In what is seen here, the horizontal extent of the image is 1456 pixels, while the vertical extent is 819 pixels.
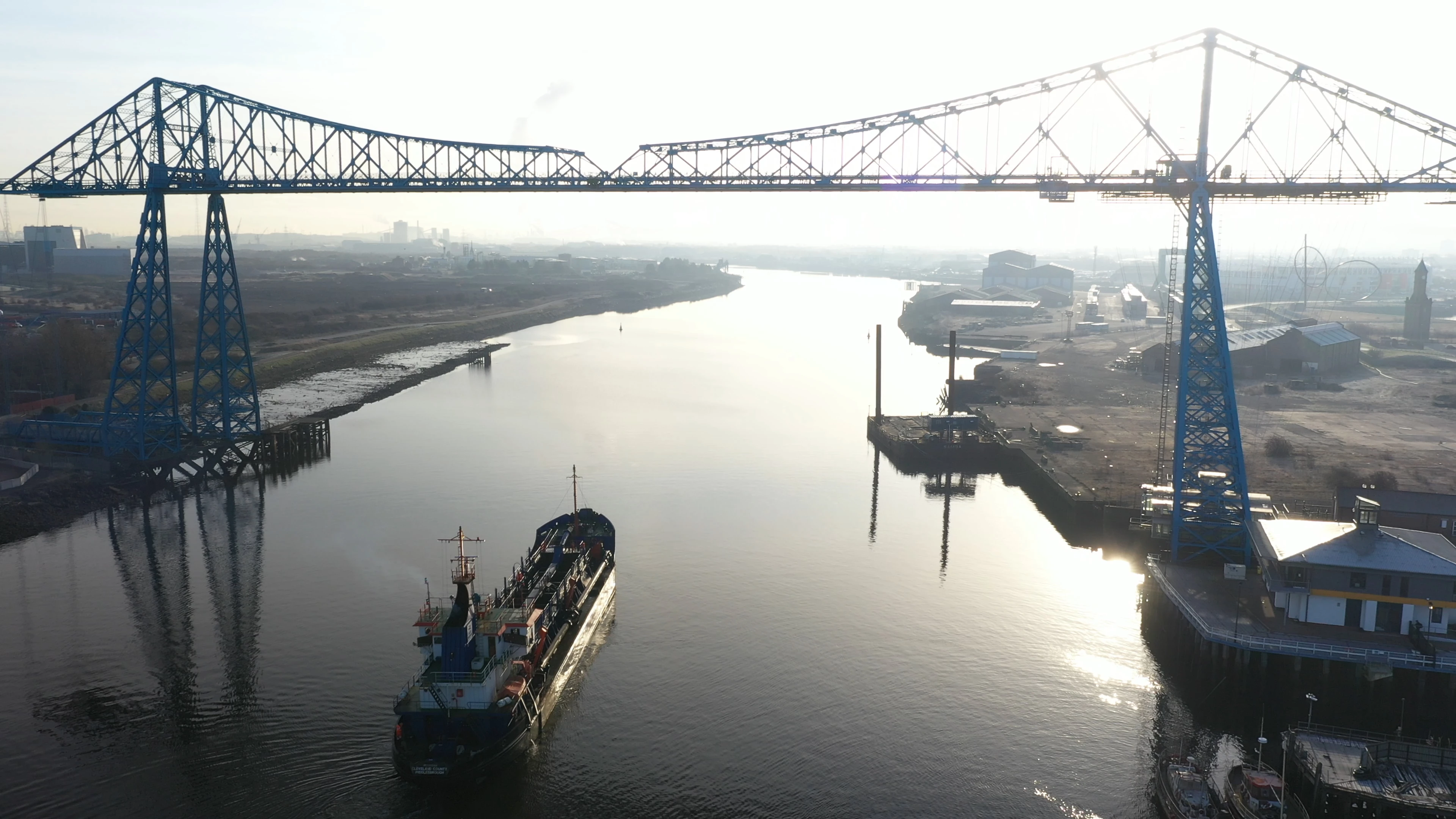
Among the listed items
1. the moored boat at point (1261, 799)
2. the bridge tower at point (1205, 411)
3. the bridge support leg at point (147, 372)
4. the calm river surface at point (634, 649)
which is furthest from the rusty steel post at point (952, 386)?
the bridge support leg at point (147, 372)

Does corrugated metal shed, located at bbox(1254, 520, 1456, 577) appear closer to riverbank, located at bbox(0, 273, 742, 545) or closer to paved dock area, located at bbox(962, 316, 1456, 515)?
paved dock area, located at bbox(962, 316, 1456, 515)

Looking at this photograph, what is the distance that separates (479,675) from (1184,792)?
15.0m

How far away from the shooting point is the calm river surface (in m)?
21.5

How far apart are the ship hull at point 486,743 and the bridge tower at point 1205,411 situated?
65.3 ft

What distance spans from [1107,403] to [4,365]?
6594 cm

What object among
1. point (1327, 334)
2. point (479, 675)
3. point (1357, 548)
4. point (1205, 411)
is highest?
point (1205, 411)

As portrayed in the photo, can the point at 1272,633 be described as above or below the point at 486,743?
above

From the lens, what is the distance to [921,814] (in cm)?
2069

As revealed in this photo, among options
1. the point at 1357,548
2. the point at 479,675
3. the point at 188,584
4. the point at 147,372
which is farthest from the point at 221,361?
the point at 1357,548

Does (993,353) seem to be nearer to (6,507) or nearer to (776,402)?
(776,402)

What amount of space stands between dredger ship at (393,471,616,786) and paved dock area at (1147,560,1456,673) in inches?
672

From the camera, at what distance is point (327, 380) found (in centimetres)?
7550

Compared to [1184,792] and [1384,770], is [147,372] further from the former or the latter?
[1384,770]

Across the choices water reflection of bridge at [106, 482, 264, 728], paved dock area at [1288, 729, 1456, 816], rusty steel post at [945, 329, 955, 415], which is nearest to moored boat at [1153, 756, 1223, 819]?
paved dock area at [1288, 729, 1456, 816]
